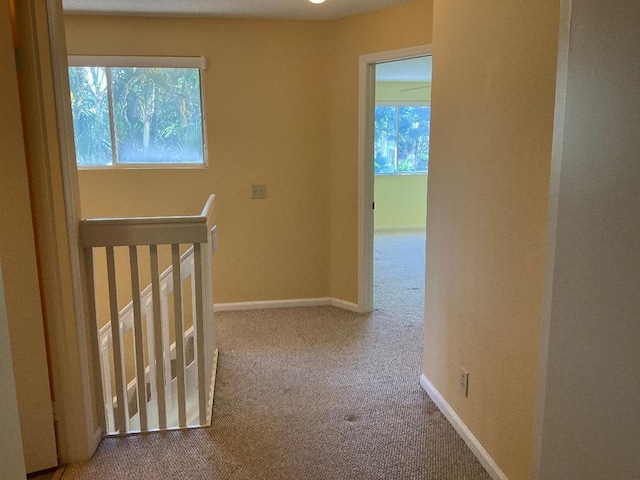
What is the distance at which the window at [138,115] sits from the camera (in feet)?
12.9

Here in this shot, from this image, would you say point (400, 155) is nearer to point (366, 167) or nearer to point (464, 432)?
point (366, 167)

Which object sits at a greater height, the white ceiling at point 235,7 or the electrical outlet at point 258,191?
the white ceiling at point 235,7

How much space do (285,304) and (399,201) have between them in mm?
4373

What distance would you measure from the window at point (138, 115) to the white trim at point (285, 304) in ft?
3.91

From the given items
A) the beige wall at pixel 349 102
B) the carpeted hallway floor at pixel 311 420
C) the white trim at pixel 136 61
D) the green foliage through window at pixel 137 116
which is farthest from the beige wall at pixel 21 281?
the beige wall at pixel 349 102

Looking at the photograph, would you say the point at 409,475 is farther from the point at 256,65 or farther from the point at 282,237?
the point at 256,65

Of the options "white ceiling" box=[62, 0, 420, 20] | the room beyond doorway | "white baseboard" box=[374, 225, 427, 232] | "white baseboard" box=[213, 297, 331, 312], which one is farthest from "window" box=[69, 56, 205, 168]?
"white baseboard" box=[374, 225, 427, 232]

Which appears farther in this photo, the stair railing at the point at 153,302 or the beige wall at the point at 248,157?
the beige wall at the point at 248,157

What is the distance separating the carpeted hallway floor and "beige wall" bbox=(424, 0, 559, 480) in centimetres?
24

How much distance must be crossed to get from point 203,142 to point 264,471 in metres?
2.69

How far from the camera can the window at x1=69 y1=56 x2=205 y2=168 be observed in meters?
3.92

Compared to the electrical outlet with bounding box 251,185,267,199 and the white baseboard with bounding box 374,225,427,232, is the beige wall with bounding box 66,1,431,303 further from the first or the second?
the white baseboard with bounding box 374,225,427,232

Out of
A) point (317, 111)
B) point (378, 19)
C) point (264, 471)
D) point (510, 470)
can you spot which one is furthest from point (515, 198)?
point (317, 111)

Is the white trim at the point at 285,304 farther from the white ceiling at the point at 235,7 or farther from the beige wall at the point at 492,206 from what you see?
the white ceiling at the point at 235,7
